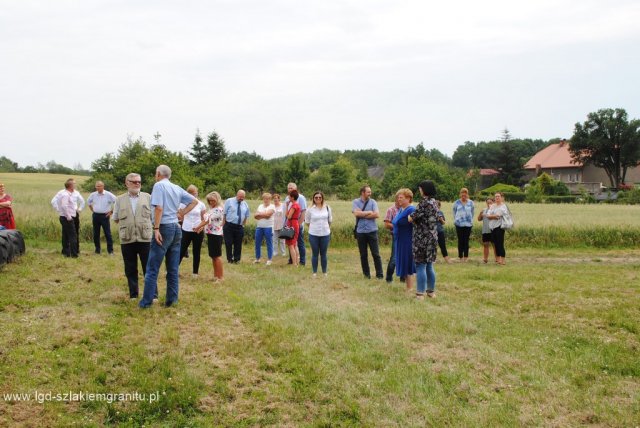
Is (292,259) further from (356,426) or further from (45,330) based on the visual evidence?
(356,426)

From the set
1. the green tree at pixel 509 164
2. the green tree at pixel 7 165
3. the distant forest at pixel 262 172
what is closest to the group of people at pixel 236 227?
the distant forest at pixel 262 172

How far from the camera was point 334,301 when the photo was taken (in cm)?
765

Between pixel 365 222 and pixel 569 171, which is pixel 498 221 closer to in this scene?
pixel 365 222

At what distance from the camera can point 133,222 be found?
22.6 feet

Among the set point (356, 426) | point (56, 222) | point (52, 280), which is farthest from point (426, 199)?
point (56, 222)

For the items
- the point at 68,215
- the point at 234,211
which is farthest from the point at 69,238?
the point at 234,211

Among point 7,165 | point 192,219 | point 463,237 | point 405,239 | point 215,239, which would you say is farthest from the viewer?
point 7,165

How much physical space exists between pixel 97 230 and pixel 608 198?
158 ft

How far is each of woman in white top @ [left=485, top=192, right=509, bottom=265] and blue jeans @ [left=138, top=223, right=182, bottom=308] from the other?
27.8 ft

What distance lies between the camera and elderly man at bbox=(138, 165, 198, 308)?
6.58m

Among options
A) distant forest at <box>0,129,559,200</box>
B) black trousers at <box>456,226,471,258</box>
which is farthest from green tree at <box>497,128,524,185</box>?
black trousers at <box>456,226,471,258</box>

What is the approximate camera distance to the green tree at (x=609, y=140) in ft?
204

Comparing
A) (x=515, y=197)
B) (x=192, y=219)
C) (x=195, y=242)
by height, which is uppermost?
(x=515, y=197)

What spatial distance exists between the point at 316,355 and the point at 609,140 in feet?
229
